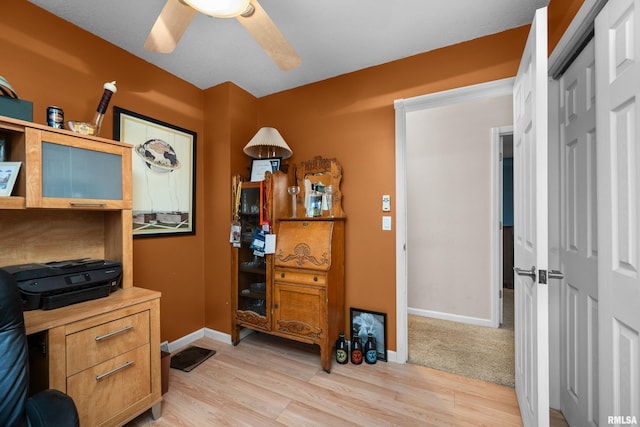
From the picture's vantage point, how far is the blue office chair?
912 mm

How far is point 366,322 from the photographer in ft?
7.95

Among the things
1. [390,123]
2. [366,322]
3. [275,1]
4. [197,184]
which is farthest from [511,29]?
[197,184]

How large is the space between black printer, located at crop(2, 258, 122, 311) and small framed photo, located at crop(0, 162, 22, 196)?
40 cm

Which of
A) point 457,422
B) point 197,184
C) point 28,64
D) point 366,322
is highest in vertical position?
point 28,64

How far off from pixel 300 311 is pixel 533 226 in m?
1.72

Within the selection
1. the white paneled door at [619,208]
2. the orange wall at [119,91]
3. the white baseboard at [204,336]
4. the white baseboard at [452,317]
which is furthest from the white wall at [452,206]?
the orange wall at [119,91]

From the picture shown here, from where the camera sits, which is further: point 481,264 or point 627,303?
point 481,264

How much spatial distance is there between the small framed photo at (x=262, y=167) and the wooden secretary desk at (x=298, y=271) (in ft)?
0.77

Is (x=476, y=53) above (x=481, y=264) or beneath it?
above

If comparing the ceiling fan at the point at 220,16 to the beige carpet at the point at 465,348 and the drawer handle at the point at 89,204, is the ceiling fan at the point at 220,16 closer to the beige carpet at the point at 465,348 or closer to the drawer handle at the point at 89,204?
the drawer handle at the point at 89,204

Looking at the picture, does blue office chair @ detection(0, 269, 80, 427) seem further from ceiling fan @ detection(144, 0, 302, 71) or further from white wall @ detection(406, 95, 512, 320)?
white wall @ detection(406, 95, 512, 320)

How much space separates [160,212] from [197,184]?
1.59 ft

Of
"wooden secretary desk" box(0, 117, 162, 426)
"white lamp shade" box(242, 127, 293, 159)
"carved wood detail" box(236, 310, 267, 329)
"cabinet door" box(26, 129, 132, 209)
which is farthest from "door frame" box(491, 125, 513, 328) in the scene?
"cabinet door" box(26, 129, 132, 209)

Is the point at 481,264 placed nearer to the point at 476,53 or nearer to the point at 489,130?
the point at 489,130
